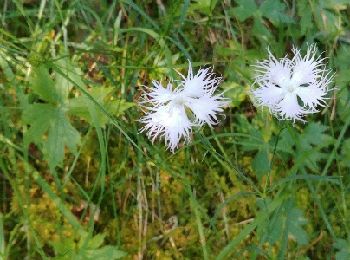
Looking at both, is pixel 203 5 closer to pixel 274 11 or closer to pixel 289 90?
pixel 274 11

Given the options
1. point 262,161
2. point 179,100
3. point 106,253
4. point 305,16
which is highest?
point 305,16

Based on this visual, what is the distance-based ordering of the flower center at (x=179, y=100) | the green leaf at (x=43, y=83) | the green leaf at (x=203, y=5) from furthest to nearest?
1. the green leaf at (x=203, y=5)
2. the green leaf at (x=43, y=83)
3. the flower center at (x=179, y=100)

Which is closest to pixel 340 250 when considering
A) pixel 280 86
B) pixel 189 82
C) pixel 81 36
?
pixel 280 86

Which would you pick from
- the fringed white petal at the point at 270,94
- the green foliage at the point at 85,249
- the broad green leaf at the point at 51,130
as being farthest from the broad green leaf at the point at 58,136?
the fringed white petal at the point at 270,94

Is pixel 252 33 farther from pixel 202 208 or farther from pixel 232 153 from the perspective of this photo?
pixel 202 208

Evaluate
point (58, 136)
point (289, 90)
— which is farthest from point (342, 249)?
point (58, 136)

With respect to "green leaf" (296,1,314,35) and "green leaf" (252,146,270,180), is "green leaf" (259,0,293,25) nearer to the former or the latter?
"green leaf" (296,1,314,35)

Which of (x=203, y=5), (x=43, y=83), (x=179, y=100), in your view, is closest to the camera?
(x=179, y=100)

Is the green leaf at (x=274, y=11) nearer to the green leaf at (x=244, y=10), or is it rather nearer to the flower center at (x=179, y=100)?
the green leaf at (x=244, y=10)
